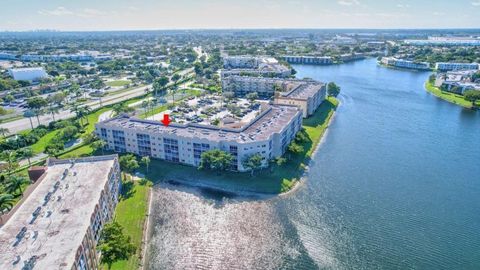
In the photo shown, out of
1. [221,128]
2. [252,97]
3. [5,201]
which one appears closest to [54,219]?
[5,201]

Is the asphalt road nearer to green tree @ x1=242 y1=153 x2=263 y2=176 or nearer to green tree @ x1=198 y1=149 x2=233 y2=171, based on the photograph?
green tree @ x1=198 y1=149 x2=233 y2=171

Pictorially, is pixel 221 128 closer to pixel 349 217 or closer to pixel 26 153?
pixel 349 217

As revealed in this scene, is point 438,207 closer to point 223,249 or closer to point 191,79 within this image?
point 223,249

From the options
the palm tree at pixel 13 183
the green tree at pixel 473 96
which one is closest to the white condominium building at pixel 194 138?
the palm tree at pixel 13 183

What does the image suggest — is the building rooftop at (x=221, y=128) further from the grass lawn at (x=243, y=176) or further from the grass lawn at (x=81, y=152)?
the grass lawn at (x=81, y=152)

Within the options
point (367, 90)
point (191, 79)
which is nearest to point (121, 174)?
point (191, 79)

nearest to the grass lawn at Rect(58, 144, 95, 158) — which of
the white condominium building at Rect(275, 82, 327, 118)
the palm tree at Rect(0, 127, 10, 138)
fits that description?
the palm tree at Rect(0, 127, 10, 138)
